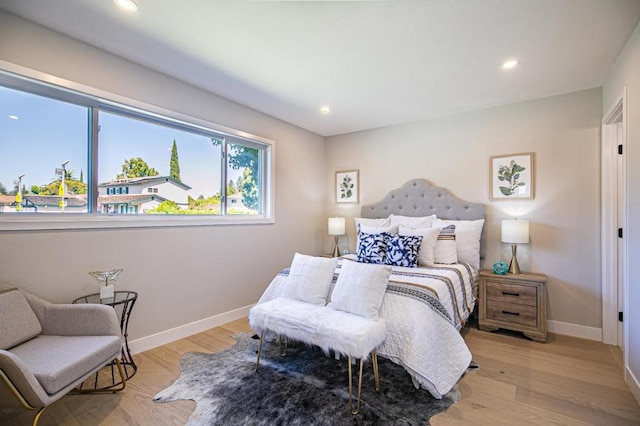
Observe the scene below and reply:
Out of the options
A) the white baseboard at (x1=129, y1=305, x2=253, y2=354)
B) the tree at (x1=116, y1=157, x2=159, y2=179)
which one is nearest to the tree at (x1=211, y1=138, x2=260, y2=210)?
the tree at (x1=116, y1=157, x2=159, y2=179)

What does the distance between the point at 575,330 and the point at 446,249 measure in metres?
1.54

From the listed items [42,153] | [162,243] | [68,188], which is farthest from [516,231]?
[42,153]

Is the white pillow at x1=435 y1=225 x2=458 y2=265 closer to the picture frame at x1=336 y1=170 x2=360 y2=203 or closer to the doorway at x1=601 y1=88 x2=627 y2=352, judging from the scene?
the doorway at x1=601 y1=88 x2=627 y2=352

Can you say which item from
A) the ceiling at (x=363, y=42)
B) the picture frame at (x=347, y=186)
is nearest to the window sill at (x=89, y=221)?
the ceiling at (x=363, y=42)

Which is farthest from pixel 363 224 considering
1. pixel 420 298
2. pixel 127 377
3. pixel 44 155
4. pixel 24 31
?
pixel 24 31

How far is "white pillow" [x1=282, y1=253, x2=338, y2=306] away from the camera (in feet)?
8.02

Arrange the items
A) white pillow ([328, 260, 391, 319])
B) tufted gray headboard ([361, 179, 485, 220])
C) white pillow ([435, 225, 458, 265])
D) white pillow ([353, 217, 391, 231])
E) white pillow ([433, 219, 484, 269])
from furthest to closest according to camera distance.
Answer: white pillow ([353, 217, 391, 231])
tufted gray headboard ([361, 179, 485, 220])
white pillow ([433, 219, 484, 269])
white pillow ([435, 225, 458, 265])
white pillow ([328, 260, 391, 319])

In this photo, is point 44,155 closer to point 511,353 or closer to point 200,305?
point 200,305

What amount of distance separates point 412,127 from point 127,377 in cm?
418

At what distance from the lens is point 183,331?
9.85ft

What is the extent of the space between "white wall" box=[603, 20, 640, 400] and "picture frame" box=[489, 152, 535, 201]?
44.7 inches

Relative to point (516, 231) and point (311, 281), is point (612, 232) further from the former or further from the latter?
point (311, 281)

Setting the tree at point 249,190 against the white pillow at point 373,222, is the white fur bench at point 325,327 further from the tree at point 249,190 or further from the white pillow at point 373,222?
the white pillow at point 373,222

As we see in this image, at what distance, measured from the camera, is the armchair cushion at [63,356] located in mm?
1543
